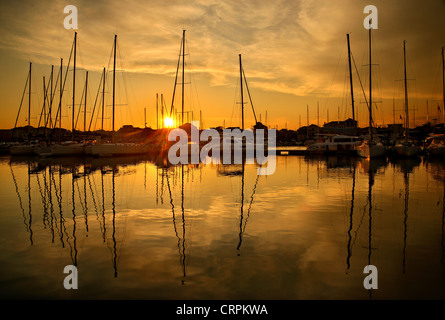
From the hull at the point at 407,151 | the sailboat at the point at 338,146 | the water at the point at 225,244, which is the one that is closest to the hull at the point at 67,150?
the water at the point at 225,244

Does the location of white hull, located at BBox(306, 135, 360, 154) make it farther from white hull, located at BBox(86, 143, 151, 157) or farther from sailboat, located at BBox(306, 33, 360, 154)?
white hull, located at BBox(86, 143, 151, 157)

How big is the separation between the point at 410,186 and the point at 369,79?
28373mm

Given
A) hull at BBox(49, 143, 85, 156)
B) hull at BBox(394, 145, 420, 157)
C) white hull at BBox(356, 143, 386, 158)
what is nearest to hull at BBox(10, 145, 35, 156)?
hull at BBox(49, 143, 85, 156)

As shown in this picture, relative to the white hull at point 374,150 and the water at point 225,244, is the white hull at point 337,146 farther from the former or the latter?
the water at point 225,244

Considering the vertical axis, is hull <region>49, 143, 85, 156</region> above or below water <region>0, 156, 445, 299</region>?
above

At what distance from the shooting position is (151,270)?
7.13 metres

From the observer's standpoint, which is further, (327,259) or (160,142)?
(160,142)

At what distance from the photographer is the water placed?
6273mm

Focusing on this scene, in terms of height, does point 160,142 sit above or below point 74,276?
above

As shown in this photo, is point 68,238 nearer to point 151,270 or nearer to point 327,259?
point 151,270

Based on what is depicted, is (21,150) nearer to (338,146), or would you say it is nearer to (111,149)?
(111,149)

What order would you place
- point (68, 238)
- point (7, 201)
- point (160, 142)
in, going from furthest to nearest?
point (160, 142), point (7, 201), point (68, 238)

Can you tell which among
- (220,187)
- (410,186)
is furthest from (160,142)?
(410,186)
